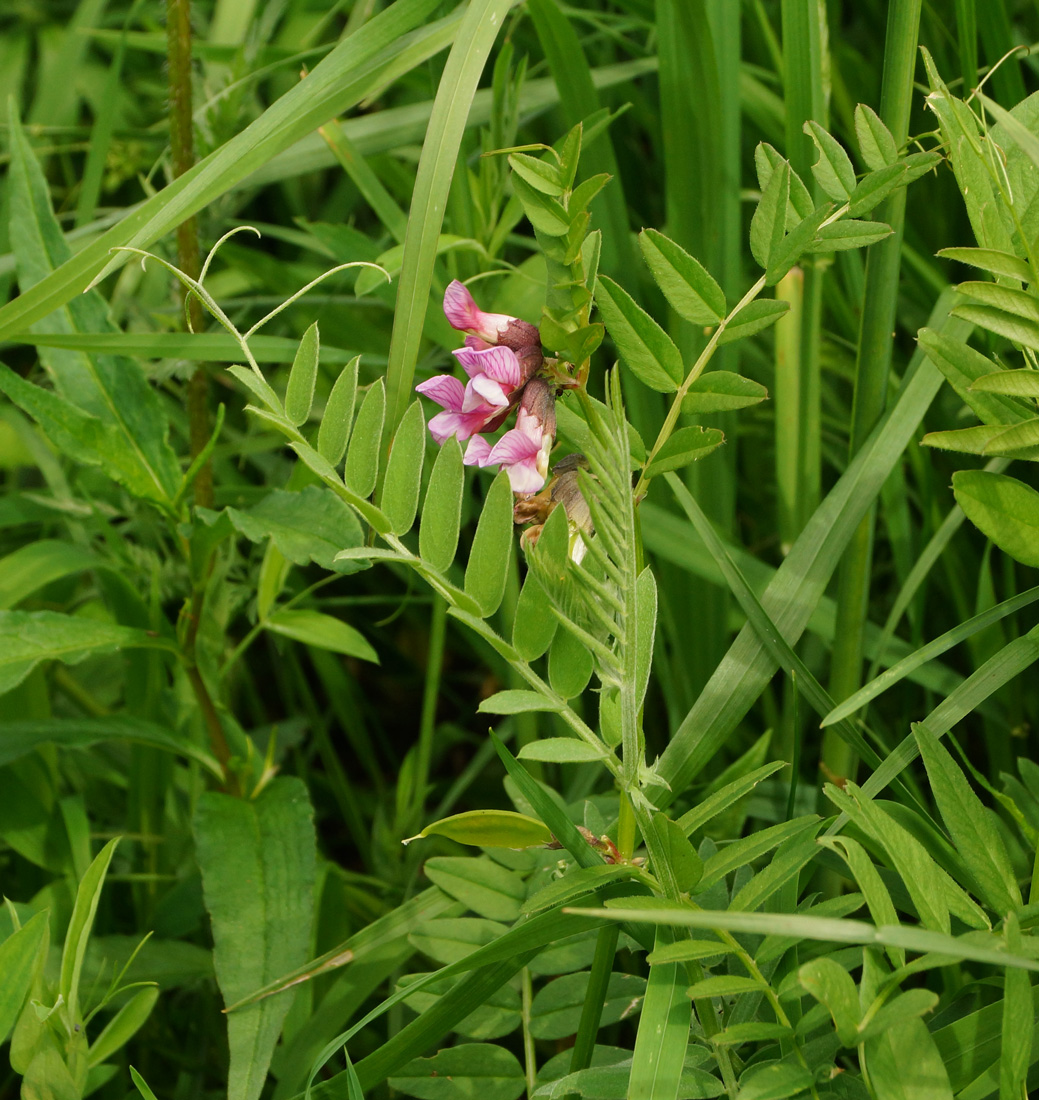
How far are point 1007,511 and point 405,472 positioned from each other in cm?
33

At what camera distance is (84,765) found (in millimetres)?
1102

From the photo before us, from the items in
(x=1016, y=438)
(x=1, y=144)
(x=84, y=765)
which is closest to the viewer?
(x=1016, y=438)

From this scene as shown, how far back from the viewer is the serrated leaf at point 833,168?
2.12ft

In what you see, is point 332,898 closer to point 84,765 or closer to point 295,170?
point 84,765

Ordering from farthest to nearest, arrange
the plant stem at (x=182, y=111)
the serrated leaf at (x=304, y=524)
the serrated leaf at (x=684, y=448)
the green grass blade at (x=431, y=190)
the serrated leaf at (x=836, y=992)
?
the plant stem at (x=182, y=111) < the serrated leaf at (x=304, y=524) < the green grass blade at (x=431, y=190) < the serrated leaf at (x=684, y=448) < the serrated leaf at (x=836, y=992)

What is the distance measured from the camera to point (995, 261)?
56 centimetres

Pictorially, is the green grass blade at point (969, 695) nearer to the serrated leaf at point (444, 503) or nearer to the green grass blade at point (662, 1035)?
the green grass blade at point (662, 1035)

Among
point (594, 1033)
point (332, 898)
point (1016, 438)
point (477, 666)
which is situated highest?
point (1016, 438)

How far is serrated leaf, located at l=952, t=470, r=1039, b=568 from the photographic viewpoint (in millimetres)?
598

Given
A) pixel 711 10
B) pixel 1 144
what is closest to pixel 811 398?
pixel 711 10

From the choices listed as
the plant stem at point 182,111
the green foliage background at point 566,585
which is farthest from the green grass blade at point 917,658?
the plant stem at point 182,111

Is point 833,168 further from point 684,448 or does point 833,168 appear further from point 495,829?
point 495,829

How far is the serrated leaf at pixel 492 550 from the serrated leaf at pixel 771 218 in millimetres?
212

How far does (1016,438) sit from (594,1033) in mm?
415
